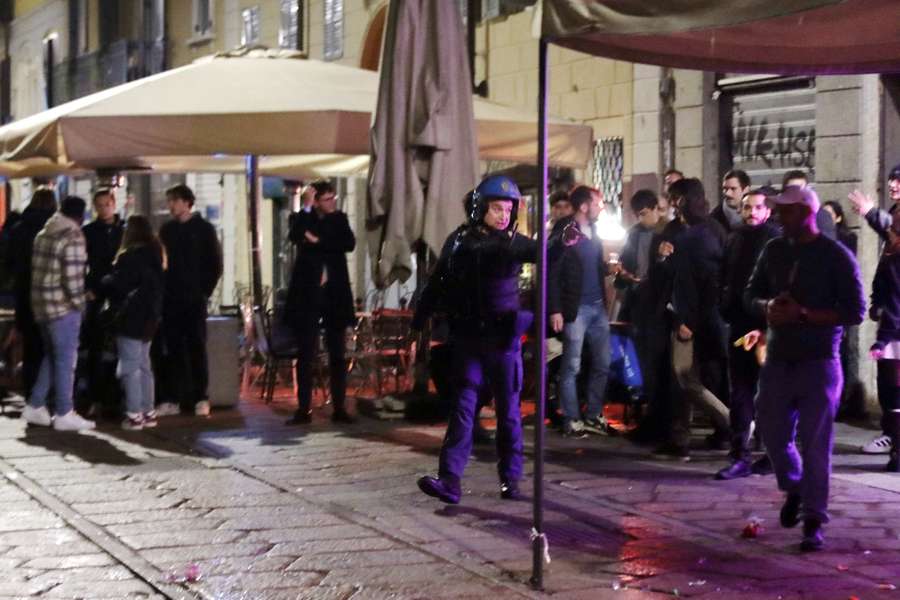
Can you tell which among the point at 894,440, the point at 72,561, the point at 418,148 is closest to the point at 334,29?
the point at 418,148

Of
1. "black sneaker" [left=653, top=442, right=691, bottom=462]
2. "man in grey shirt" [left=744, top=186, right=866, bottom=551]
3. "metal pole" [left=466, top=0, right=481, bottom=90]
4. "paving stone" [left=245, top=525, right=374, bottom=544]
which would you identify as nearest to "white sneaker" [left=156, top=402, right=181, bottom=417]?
"black sneaker" [left=653, top=442, right=691, bottom=462]

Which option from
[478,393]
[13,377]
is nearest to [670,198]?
[478,393]

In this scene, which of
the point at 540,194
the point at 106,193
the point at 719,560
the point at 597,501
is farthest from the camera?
the point at 106,193

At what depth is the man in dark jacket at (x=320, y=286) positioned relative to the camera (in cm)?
1324

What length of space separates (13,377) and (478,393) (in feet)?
26.6

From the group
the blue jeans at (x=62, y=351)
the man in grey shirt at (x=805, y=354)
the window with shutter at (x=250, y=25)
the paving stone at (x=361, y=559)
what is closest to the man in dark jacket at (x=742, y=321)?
the man in grey shirt at (x=805, y=354)

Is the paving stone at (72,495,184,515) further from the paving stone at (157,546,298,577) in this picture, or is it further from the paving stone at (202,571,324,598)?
the paving stone at (202,571,324,598)

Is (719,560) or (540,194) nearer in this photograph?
(540,194)

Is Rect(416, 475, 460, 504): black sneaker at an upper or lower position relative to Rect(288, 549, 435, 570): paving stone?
upper

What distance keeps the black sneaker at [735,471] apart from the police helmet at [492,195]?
6.96 feet

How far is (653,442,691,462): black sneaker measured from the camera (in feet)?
37.4

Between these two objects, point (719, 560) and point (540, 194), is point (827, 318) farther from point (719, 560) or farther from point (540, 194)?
point (540, 194)

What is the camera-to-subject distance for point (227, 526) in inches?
356

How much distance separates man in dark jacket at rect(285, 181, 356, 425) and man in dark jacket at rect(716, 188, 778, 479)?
3686 mm
